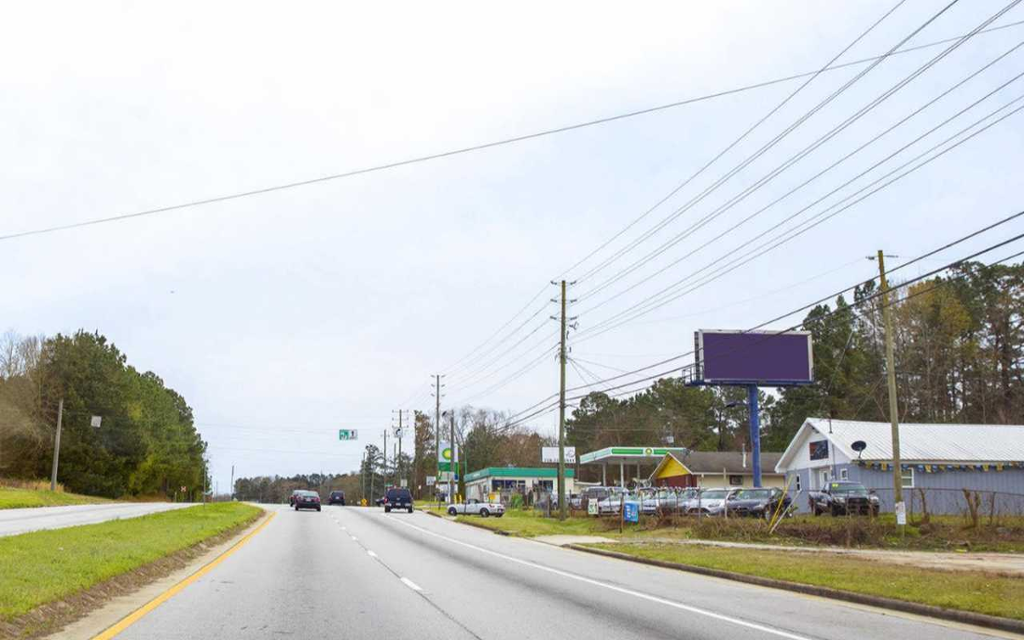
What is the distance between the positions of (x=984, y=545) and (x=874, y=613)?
1516 centimetres

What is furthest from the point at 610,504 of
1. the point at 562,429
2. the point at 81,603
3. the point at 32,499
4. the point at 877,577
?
the point at 81,603

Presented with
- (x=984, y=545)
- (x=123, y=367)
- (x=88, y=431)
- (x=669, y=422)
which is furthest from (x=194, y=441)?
(x=984, y=545)

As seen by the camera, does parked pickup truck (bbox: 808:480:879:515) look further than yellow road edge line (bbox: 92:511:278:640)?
Yes

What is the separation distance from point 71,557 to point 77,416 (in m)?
65.8

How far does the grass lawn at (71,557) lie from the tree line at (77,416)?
2046 inches

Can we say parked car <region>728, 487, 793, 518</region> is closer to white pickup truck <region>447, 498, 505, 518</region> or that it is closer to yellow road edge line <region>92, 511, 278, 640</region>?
white pickup truck <region>447, 498, 505, 518</region>

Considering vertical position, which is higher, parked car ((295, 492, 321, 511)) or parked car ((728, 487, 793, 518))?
parked car ((728, 487, 793, 518))

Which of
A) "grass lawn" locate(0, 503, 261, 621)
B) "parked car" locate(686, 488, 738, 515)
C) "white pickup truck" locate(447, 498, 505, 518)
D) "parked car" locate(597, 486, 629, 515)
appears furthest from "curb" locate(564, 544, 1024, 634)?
"white pickup truck" locate(447, 498, 505, 518)

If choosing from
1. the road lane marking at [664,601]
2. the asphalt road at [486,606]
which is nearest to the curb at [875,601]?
the asphalt road at [486,606]

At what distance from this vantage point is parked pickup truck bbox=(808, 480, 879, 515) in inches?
1473

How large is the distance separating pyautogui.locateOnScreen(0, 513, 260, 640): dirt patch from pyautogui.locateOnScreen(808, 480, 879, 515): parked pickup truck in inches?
1069

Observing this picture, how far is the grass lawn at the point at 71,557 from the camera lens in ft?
37.7

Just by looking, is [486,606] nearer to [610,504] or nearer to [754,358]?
[610,504]

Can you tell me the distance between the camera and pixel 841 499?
3784 cm
